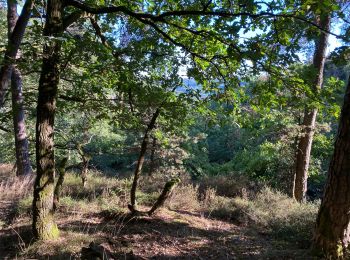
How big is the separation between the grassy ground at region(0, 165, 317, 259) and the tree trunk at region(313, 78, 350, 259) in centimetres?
35

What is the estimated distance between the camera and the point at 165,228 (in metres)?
6.05

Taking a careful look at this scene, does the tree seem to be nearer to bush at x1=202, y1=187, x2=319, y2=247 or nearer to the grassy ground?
the grassy ground

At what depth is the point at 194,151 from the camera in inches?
1009

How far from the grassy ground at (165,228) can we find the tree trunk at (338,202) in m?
0.35

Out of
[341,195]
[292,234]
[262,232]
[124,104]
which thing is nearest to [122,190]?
[124,104]

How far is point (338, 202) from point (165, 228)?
3.02 metres

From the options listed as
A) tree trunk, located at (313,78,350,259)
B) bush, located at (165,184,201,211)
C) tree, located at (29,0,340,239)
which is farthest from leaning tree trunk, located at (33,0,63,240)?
tree trunk, located at (313,78,350,259)

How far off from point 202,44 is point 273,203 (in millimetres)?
4624

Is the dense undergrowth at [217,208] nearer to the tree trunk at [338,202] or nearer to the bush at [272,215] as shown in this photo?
the bush at [272,215]

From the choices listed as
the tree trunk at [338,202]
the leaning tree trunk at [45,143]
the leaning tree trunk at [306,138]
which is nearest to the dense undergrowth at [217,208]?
the leaning tree trunk at [45,143]

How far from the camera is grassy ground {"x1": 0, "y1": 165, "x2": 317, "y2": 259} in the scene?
486 cm

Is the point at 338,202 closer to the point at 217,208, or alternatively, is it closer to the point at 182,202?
the point at 217,208

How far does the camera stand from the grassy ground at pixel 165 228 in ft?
15.9

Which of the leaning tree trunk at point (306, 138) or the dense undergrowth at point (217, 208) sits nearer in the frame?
the dense undergrowth at point (217, 208)
